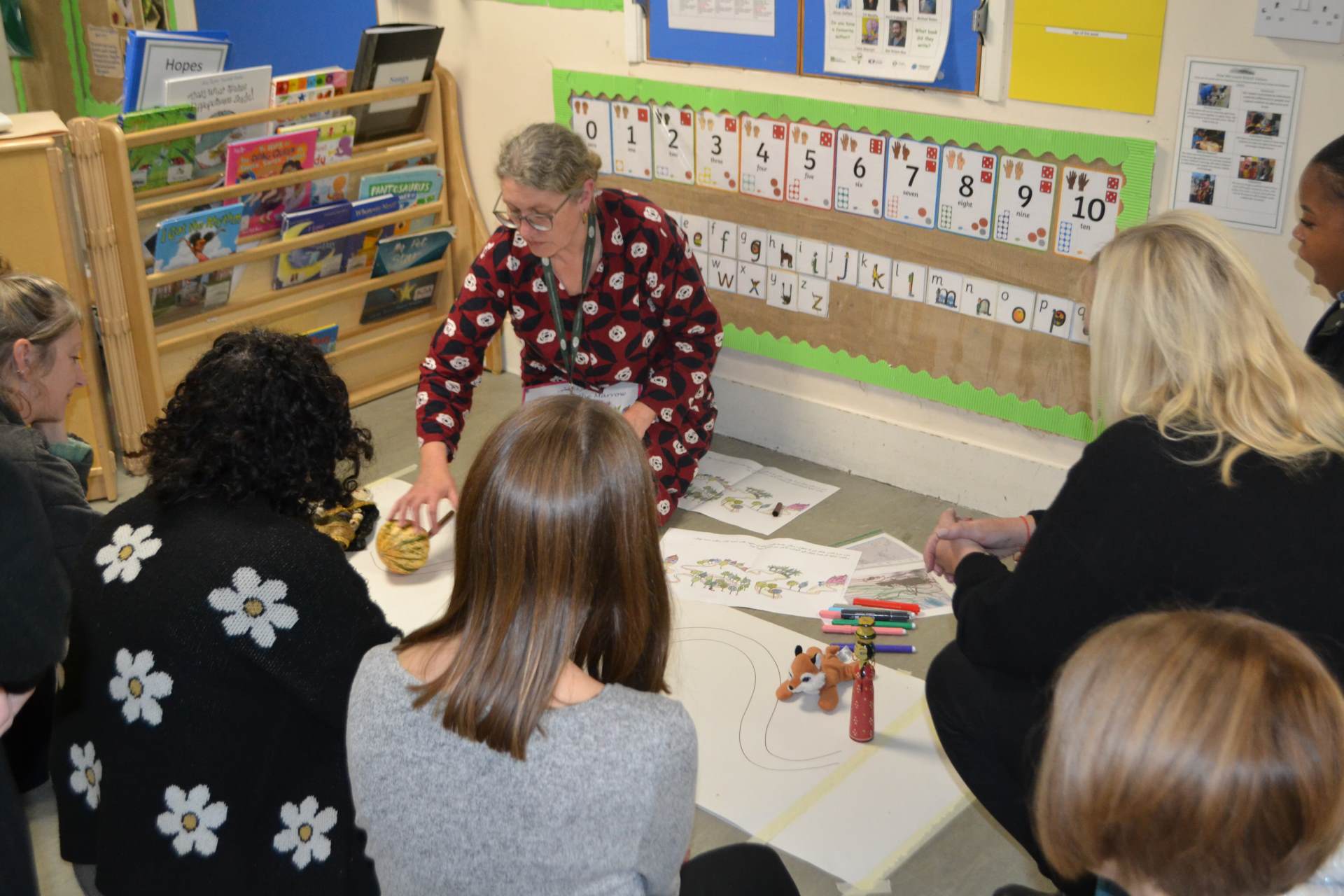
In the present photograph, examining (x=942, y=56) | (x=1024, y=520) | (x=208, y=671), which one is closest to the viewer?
(x=208, y=671)

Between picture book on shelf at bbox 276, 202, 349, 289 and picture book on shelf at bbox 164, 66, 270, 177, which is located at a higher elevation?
picture book on shelf at bbox 164, 66, 270, 177

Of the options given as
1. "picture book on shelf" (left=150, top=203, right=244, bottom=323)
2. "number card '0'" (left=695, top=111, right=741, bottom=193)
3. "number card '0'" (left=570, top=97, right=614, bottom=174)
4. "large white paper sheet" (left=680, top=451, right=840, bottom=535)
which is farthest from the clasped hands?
"picture book on shelf" (left=150, top=203, right=244, bottom=323)

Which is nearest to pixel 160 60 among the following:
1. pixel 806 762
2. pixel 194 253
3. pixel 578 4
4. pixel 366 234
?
pixel 194 253

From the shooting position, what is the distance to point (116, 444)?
3502 millimetres

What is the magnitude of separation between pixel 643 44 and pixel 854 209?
77 centimetres

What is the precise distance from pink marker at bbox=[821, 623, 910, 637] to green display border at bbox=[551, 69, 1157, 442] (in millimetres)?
566

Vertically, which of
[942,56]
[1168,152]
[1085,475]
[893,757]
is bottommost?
[893,757]

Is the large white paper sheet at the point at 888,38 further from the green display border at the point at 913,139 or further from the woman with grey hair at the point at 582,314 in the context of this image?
the woman with grey hair at the point at 582,314

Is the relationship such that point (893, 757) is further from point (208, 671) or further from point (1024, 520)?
point (208, 671)

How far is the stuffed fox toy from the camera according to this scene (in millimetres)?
2369

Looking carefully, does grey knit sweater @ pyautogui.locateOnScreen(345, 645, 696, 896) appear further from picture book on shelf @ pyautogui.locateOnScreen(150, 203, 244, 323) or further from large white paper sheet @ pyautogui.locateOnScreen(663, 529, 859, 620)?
picture book on shelf @ pyautogui.locateOnScreen(150, 203, 244, 323)

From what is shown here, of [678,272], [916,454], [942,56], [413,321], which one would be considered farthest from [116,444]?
[942,56]

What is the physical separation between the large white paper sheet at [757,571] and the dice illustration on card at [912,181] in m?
0.82

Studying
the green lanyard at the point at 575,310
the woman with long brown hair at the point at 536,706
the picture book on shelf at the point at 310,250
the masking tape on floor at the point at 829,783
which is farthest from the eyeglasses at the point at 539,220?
the woman with long brown hair at the point at 536,706
